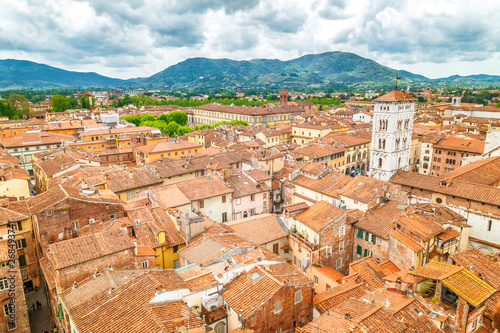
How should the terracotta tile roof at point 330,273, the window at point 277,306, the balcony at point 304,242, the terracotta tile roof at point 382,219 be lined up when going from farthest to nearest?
the terracotta tile roof at point 382,219, the balcony at point 304,242, the terracotta tile roof at point 330,273, the window at point 277,306

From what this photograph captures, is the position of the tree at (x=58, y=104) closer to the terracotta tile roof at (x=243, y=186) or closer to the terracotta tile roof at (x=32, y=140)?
the terracotta tile roof at (x=32, y=140)

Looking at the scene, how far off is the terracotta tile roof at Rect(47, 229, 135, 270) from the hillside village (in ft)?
0.36

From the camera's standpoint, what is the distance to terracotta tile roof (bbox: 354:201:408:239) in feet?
102

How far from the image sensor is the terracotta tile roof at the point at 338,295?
2151 cm

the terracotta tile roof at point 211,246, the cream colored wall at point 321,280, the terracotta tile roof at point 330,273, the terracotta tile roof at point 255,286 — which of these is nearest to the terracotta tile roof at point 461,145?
the terracotta tile roof at point 330,273

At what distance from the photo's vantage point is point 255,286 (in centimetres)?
2019

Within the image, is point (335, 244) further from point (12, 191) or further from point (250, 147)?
point (250, 147)

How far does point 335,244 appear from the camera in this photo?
31.7 m

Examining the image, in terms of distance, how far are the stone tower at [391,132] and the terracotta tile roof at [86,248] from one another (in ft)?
172

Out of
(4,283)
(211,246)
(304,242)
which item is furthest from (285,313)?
(4,283)

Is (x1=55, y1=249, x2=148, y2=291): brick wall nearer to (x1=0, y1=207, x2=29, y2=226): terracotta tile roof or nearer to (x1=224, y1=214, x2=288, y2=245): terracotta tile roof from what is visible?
(x1=0, y1=207, x2=29, y2=226): terracotta tile roof

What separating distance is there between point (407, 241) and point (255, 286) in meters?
15.5

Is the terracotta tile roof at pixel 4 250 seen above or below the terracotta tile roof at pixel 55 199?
below

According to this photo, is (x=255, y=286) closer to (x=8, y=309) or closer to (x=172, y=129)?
(x=8, y=309)
